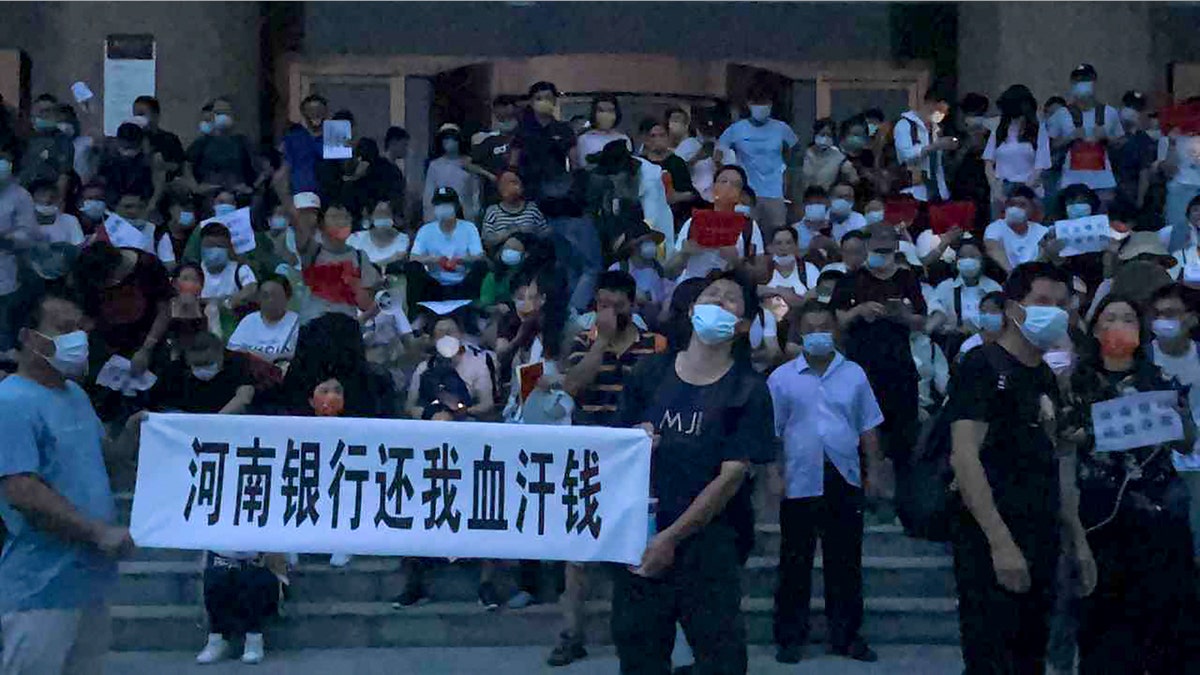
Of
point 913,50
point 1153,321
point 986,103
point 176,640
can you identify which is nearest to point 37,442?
point 176,640

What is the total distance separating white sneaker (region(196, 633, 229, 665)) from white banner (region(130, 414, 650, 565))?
2.34m

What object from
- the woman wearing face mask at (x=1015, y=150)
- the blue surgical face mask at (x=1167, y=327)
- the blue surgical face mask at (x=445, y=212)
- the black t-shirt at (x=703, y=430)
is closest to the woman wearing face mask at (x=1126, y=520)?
the blue surgical face mask at (x=1167, y=327)

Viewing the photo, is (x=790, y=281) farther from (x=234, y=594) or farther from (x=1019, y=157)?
(x=234, y=594)

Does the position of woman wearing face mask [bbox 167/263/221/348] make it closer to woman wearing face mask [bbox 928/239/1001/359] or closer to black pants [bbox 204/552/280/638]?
black pants [bbox 204/552/280/638]

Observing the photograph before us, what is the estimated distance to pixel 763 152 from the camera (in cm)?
1354

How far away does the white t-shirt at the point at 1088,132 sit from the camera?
13.4 meters

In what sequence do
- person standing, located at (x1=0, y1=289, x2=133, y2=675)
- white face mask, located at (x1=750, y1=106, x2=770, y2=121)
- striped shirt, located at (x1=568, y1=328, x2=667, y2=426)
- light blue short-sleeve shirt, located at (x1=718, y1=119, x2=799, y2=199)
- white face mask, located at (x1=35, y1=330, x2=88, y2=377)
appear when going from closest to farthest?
1. person standing, located at (x1=0, y1=289, x2=133, y2=675)
2. white face mask, located at (x1=35, y1=330, x2=88, y2=377)
3. striped shirt, located at (x1=568, y1=328, x2=667, y2=426)
4. light blue short-sleeve shirt, located at (x1=718, y1=119, x2=799, y2=199)
5. white face mask, located at (x1=750, y1=106, x2=770, y2=121)

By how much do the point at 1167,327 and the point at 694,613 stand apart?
2701mm

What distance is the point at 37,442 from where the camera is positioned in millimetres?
5488

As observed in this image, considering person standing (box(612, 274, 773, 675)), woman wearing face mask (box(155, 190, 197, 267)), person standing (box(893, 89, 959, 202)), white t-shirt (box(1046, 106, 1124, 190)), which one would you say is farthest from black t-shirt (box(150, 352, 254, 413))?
white t-shirt (box(1046, 106, 1124, 190))

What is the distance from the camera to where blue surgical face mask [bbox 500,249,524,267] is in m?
11.2

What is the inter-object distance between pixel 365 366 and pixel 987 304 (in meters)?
4.12

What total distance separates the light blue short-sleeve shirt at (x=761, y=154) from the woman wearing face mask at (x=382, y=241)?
3064 mm

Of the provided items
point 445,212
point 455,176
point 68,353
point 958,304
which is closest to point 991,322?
point 958,304
